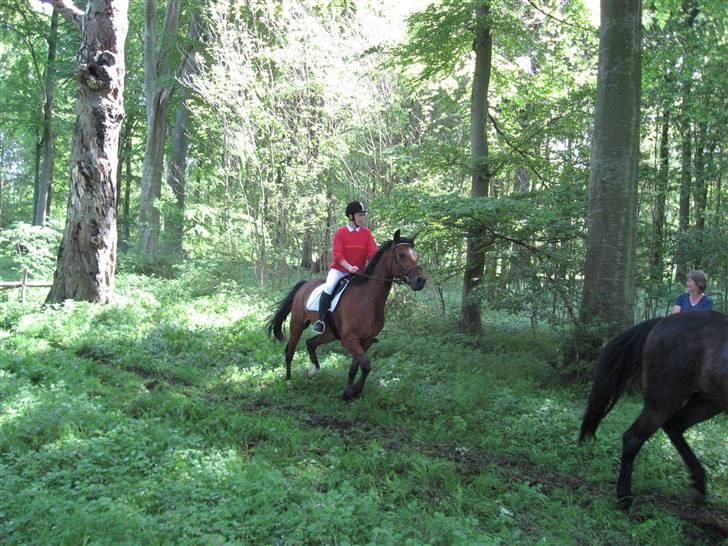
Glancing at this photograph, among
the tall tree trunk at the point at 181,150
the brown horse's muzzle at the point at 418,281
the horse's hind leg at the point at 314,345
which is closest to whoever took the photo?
the brown horse's muzzle at the point at 418,281

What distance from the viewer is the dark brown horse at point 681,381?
482 centimetres

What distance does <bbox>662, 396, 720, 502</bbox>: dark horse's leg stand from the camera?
4.98 metres

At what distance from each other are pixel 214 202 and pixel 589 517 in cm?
1451

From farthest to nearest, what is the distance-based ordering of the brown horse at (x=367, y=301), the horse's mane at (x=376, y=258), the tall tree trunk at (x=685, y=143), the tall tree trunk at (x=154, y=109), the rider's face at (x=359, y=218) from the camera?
the tall tree trunk at (x=154, y=109), the tall tree trunk at (x=685, y=143), the rider's face at (x=359, y=218), the horse's mane at (x=376, y=258), the brown horse at (x=367, y=301)

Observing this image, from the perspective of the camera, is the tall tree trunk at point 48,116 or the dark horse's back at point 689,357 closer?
the dark horse's back at point 689,357

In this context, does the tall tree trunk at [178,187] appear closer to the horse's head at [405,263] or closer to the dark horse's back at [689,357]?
the horse's head at [405,263]

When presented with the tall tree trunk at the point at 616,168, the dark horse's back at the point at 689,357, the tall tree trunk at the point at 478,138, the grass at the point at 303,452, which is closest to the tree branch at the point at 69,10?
the grass at the point at 303,452

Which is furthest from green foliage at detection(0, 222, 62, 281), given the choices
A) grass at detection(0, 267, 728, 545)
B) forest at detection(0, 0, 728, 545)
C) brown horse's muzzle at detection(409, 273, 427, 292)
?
brown horse's muzzle at detection(409, 273, 427, 292)

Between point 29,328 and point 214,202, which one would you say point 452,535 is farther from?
point 214,202

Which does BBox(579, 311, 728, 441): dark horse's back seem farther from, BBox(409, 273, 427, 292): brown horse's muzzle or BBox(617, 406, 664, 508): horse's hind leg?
BBox(409, 273, 427, 292): brown horse's muzzle

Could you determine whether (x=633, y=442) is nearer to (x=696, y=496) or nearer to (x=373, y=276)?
(x=696, y=496)

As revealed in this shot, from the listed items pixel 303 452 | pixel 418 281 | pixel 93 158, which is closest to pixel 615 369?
pixel 418 281

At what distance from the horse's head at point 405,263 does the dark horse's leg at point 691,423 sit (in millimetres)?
3287

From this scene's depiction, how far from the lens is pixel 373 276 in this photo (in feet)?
26.2
